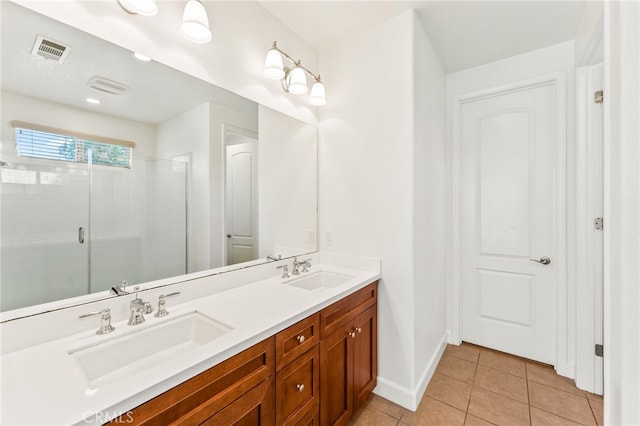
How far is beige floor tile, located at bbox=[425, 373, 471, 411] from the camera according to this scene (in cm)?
192

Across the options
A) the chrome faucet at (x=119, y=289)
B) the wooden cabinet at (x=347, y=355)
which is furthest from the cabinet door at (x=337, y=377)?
the chrome faucet at (x=119, y=289)

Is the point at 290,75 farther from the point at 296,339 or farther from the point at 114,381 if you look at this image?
the point at 114,381

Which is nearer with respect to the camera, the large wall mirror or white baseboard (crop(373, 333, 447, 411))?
the large wall mirror

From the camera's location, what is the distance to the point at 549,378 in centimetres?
218

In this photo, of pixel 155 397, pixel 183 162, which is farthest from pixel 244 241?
pixel 155 397

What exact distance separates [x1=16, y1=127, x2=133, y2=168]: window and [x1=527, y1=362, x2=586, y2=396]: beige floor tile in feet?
10.2

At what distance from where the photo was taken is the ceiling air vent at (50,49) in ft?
3.43

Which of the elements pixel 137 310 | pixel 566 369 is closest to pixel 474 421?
pixel 566 369

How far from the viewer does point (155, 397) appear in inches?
31.9

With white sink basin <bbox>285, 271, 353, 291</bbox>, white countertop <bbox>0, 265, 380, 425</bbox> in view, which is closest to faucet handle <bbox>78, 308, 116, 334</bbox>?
white countertop <bbox>0, 265, 380, 425</bbox>

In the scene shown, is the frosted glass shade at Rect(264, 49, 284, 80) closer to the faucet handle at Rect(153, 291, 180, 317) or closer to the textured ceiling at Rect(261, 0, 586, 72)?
the textured ceiling at Rect(261, 0, 586, 72)

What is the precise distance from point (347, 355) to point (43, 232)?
1555mm

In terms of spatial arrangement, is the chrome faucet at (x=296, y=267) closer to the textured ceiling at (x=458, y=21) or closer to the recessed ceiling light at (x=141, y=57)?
the recessed ceiling light at (x=141, y=57)

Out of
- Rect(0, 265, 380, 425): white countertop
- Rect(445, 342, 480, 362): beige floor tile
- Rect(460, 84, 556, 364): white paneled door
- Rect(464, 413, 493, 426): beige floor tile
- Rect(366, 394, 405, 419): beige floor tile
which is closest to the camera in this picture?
Rect(0, 265, 380, 425): white countertop
